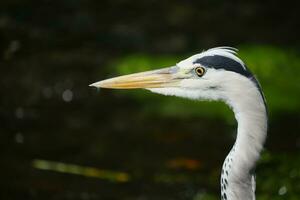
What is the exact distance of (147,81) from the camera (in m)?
5.27

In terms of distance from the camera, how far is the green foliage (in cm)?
911

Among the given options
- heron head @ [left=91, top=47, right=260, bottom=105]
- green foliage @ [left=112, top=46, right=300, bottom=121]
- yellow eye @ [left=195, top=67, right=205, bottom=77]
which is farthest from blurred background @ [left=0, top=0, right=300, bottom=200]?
yellow eye @ [left=195, top=67, right=205, bottom=77]

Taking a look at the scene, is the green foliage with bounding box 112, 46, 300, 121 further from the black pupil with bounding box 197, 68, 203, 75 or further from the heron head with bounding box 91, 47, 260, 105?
the black pupil with bounding box 197, 68, 203, 75

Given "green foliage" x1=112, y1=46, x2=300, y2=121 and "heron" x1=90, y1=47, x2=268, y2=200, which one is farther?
"green foliage" x1=112, y1=46, x2=300, y2=121

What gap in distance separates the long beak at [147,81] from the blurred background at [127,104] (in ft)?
7.71

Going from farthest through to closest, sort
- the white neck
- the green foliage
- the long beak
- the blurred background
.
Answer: the green foliage, the blurred background, the long beak, the white neck

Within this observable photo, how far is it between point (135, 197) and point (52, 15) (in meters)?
3.91

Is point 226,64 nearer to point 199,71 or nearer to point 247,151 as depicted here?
point 199,71

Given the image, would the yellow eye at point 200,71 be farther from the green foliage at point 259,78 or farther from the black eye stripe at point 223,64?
the green foliage at point 259,78

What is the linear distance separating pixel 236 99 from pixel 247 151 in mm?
287

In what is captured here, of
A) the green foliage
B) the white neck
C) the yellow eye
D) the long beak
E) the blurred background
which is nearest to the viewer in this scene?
the white neck

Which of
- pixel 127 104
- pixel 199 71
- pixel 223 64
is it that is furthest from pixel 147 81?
pixel 127 104

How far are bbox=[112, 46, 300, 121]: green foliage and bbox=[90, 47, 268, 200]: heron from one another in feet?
12.9

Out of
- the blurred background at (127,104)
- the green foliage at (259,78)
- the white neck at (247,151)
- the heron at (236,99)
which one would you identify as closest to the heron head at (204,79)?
A: the heron at (236,99)
